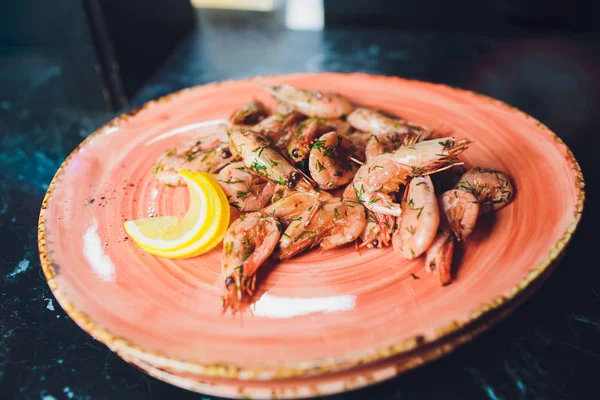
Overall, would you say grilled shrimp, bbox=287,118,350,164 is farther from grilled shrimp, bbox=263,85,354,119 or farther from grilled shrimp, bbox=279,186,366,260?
grilled shrimp, bbox=279,186,366,260

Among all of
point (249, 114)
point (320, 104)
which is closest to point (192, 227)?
point (249, 114)

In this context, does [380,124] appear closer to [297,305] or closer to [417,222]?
[417,222]

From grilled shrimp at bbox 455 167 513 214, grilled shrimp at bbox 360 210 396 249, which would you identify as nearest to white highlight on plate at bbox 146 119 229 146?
grilled shrimp at bbox 360 210 396 249

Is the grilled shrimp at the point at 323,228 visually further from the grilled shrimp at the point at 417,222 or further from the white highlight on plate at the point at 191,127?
the white highlight on plate at the point at 191,127

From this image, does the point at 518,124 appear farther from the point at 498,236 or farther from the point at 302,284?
the point at 302,284

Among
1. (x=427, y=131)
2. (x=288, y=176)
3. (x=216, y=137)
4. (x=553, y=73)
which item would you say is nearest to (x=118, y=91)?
(x=216, y=137)

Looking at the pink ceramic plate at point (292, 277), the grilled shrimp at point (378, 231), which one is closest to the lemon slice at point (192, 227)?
the pink ceramic plate at point (292, 277)
